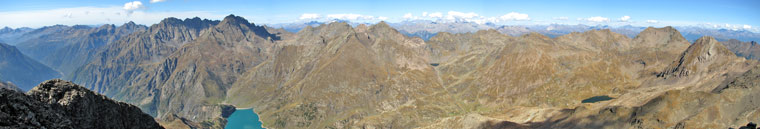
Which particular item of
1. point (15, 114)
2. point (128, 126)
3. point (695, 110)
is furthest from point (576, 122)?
point (15, 114)

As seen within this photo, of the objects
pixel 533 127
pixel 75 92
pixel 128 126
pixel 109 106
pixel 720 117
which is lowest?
pixel 533 127

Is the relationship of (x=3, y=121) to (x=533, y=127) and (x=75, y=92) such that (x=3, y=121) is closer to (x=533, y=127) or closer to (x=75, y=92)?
(x=75, y=92)

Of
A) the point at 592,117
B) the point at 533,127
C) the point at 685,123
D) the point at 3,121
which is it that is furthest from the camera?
the point at 533,127

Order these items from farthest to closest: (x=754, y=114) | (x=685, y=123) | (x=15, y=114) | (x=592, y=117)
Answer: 1. (x=592, y=117)
2. (x=754, y=114)
3. (x=685, y=123)
4. (x=15, y=114)

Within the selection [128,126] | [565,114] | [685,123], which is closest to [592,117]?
[565,114]

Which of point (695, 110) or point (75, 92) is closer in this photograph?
point (75, 92)

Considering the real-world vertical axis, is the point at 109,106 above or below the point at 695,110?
above

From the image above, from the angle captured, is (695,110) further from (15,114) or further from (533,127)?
(15,114)
